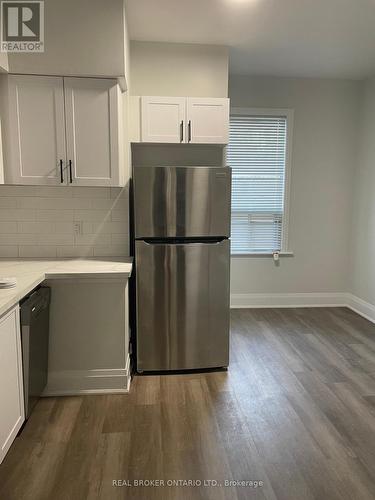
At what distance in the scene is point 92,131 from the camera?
2.48 meters

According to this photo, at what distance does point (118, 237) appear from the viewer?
116 inches

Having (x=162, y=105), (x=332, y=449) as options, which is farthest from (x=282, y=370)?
(x=162, y=105)

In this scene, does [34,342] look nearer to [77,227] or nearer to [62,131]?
[77,227]

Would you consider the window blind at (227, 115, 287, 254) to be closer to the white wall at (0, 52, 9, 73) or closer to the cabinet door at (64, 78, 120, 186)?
the cabinet door at (64, 78, 120, 186)

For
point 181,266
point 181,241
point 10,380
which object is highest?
point 181,241

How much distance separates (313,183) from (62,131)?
3.00 metres

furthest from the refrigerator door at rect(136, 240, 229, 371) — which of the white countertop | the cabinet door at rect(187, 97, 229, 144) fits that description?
the cabinet door at rect(187, 97, 229, 144)

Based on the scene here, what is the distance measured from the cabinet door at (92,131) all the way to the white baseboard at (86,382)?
1337 mm

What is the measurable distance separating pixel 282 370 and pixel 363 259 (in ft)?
6.72

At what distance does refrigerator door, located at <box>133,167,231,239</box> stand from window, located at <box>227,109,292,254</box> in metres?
1.61

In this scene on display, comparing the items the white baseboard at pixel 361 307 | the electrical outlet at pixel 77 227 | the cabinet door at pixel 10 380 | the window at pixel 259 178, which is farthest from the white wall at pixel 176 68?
the white baseboard at pixel 361 307

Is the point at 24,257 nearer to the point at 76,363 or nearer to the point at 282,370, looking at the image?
the point at 76,363

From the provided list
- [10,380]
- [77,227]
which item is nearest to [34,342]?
[10,380]
